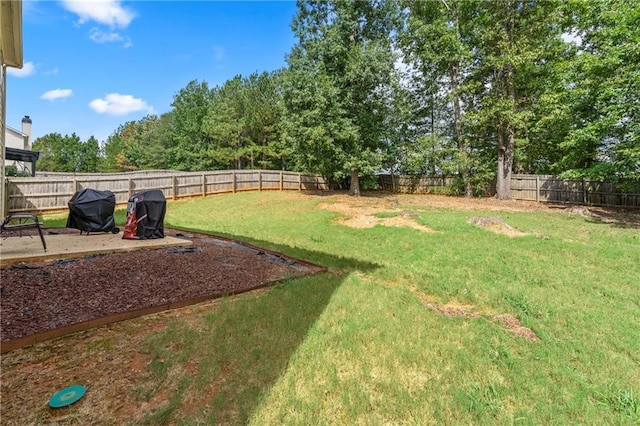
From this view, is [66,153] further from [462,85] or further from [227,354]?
[227,354]

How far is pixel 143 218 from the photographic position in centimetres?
642

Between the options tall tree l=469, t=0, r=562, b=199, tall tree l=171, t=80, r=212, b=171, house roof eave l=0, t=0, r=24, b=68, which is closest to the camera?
house roof eave l=0, t=0, r=24, b=68

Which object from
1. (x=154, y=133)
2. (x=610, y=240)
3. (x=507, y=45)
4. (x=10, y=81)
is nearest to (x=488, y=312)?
(x=610, y=240)

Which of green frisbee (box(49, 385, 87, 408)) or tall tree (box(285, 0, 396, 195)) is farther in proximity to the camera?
tall tree (box(285, 0, 396, 195))

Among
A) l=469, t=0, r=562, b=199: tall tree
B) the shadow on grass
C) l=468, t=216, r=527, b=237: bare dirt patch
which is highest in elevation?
l=469, t=0, r=562, b=199: tall tree

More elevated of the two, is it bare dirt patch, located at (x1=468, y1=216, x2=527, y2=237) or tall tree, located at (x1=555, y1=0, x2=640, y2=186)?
tall tree, located at (x1=555, y1=0, x2=640, y2=186)

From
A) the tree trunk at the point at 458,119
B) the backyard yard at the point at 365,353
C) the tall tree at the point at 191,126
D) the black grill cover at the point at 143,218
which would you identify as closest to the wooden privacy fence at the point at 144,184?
the black grill cover at the point at 143,218

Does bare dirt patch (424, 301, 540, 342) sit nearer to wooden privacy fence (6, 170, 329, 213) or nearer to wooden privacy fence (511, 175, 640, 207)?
wooden privacy fence (511, 175, 640, 207)

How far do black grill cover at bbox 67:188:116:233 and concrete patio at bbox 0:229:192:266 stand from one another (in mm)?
242

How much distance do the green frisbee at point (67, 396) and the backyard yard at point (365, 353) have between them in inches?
1.6

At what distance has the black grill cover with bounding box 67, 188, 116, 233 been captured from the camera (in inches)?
263

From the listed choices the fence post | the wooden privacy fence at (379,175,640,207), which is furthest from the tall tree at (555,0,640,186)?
the fence post

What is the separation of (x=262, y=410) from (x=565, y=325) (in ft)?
11.8

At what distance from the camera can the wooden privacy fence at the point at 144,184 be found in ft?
37.4
